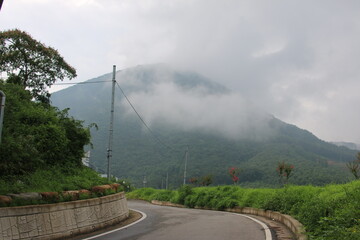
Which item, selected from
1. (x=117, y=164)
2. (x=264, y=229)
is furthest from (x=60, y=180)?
(x=117, y=164)

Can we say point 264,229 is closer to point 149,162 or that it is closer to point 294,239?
point 294,239

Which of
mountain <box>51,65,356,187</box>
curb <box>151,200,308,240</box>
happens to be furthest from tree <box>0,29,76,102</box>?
mountain <box>51,65,356,187</box>

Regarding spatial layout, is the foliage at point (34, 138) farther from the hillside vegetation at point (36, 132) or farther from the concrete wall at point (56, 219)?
the concrete wall at point (56, 219)

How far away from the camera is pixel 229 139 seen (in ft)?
455

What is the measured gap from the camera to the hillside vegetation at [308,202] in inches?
253

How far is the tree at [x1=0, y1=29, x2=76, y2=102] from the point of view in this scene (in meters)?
17.0

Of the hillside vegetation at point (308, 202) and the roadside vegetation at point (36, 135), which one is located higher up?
the roadside vegetation at point (36, 135)

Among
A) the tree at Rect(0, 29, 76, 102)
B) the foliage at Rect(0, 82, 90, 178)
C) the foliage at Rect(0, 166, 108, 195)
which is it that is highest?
the tree at Rect(0, 29, 76, 102)

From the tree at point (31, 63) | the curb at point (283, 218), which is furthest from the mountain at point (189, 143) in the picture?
the tree at point (31, 63)

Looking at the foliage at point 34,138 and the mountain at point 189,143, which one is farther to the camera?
the mountain at point 189,143

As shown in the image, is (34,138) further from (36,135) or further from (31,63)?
(31,63)

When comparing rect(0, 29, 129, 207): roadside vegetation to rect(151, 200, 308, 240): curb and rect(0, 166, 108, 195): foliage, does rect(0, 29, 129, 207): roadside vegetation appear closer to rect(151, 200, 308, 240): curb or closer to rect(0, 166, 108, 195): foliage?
rect(0, 166, 108, 195): foliage

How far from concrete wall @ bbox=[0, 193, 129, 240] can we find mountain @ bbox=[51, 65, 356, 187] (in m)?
40.6

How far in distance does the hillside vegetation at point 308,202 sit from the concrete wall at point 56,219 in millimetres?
5879
